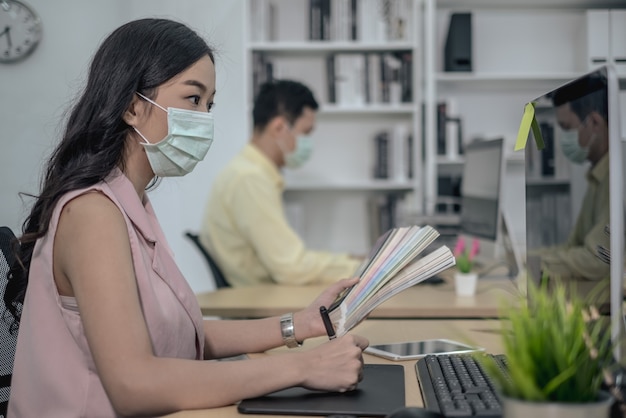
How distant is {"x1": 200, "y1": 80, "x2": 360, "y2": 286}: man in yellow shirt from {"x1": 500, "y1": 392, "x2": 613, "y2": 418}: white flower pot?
1.98 m

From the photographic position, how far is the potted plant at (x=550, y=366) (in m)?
0.70

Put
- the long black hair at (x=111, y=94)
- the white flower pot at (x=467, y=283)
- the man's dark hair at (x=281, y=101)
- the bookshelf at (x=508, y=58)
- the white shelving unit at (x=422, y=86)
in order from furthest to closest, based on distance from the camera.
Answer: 1. the bookshelf at (x=508, y=58)
2. the white shelving unit at (x=422, y=86)
3. the man's dark hair at (x=281, y=101)
4. the white flower pot at (x=467, y=283)
5. the long black hair at (x=111, y=94)

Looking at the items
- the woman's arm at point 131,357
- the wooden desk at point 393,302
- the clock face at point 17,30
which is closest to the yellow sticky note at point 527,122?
the woman's arm at point 131,357

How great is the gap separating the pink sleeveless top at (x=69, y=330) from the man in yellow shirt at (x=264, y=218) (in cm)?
146

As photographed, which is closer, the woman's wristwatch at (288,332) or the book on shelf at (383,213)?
the woman's wristwatch at (288,332)

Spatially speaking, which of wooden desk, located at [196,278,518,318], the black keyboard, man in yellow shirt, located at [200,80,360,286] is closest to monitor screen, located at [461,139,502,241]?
wooden desk, located at [196,278,518,318]

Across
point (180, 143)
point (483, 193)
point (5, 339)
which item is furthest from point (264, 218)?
point (5, 339)

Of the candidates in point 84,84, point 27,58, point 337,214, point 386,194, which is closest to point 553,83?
point 386,194

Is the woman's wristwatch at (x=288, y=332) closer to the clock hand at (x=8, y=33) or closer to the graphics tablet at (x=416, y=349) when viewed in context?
the graphics tablet at (x=416, y=349)

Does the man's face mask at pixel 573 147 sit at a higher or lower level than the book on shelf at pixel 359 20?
lower

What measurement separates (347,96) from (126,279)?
287cm

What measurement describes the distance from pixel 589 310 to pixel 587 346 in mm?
182

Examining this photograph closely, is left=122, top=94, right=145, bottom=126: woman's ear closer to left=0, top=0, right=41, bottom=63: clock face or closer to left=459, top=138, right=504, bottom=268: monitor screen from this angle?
left=0, top=0, right=41, bottom=63: clock face

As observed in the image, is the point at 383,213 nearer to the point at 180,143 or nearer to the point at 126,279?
the point at 180,143
